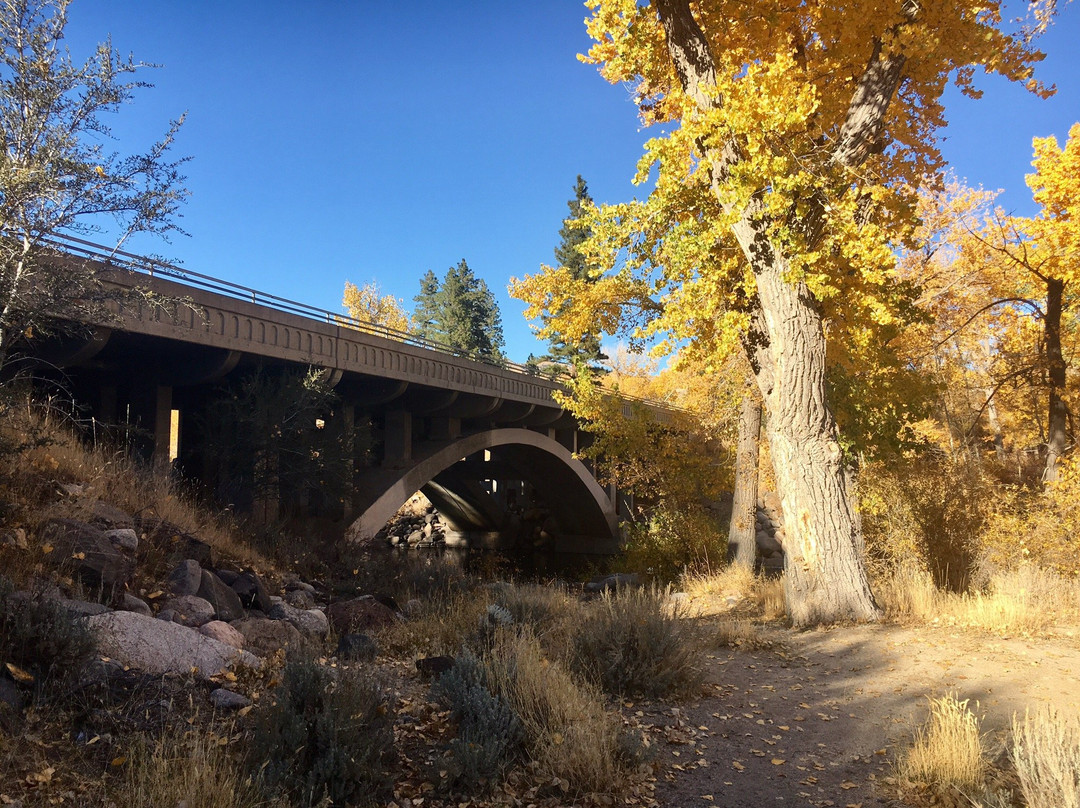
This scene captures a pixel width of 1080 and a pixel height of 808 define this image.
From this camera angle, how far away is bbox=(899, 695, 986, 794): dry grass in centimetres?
350

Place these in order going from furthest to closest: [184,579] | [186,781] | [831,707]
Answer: [184,579] → [831,707] → [186,781]

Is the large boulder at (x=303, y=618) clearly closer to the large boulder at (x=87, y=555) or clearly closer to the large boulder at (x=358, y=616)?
the large boulder at (x=358, y=616)

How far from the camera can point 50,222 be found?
6746 mm

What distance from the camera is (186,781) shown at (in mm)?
3002

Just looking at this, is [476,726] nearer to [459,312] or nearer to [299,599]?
[299,599]

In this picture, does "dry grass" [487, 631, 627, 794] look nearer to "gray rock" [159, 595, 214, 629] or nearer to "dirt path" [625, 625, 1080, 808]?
"dirt path" [625, 625, 1080, 808]

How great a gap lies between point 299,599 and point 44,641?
4562 millimetres

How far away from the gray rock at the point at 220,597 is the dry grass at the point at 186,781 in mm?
3561

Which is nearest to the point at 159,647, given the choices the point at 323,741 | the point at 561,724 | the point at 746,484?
the point at 323,741

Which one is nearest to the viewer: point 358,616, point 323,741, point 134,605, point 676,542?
point 323,741

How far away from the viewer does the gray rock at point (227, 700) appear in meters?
4.26

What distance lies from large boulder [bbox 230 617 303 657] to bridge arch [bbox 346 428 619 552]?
1078 cm

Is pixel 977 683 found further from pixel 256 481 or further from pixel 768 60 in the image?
pixel 256 481

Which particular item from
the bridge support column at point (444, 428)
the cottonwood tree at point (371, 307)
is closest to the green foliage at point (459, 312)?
the cottonwood tree at point (371, 307)
